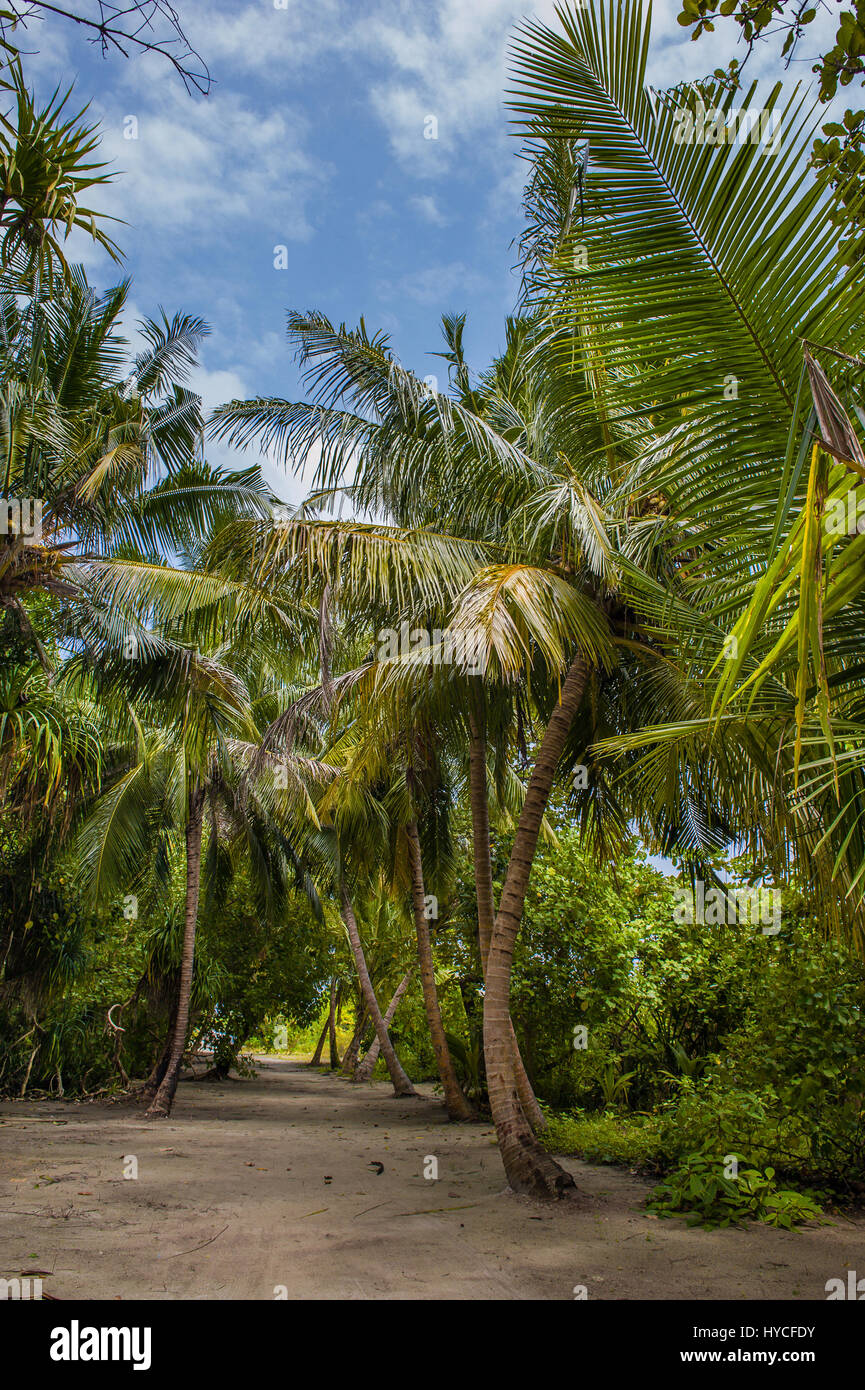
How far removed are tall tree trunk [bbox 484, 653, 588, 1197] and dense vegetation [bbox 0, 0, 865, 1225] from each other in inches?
1.5

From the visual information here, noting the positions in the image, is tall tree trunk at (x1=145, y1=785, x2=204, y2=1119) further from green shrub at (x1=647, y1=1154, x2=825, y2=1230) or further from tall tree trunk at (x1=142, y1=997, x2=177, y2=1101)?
green shrub at (x1=647, y1=1154, x2=825, y2=1230)

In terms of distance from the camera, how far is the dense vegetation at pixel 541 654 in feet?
8.52

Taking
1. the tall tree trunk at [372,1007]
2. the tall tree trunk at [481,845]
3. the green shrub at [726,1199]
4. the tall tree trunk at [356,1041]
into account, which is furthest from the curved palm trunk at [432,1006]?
the tall tree trunk at [356,1041]

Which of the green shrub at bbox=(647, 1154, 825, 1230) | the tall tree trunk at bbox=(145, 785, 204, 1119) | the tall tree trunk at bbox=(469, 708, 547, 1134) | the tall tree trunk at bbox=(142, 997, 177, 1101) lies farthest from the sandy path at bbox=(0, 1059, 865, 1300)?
the tall tree trunk at bbox=(142, 997, 177, 1101)

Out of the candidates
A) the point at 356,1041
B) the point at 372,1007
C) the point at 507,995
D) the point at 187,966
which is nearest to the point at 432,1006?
the point at 372,1007

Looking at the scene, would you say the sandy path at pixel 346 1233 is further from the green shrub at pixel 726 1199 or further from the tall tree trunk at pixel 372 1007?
the tall tree trunk at pixel 372 1007

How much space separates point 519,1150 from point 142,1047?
12374mm

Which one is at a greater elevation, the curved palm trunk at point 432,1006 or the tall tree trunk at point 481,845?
the tall tree trunk at point 481,845

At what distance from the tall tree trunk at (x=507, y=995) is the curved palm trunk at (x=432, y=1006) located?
568cm

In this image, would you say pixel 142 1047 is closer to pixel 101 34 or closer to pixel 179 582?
pixel 179 582

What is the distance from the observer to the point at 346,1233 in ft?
18.9

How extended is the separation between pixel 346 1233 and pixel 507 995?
210cm

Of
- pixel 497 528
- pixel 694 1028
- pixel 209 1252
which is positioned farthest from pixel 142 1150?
pixel 497 528

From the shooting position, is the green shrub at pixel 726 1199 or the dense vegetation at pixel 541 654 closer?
the dense vegetation at pixel 541 654
